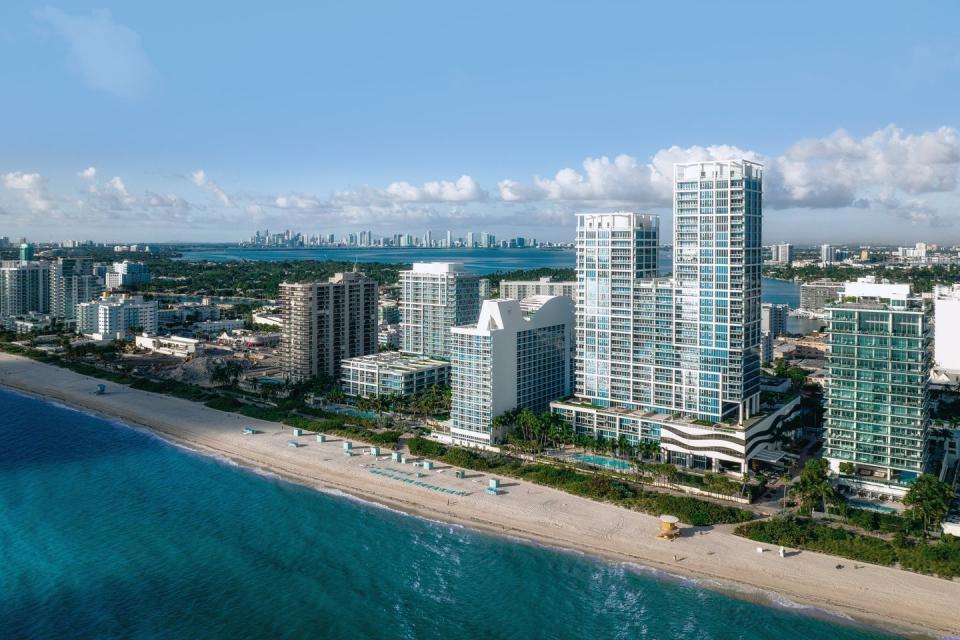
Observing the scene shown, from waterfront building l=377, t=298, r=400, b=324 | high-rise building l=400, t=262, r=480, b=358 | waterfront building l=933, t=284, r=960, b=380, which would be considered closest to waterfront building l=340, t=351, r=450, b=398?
high-rise building l=400, t=262, r=480, b=358

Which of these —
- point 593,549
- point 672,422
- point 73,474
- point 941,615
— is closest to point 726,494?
point 672,422

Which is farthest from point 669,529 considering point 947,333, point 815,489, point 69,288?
point 69,288

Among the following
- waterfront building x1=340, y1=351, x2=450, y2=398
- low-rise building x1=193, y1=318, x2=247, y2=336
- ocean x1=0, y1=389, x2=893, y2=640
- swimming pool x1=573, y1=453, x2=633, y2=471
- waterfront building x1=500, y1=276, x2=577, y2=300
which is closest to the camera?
ocean x1=0, y1=389, x2=893, y2=640

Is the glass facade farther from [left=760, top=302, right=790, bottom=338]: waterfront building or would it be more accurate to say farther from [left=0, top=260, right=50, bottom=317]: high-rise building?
[left=0, top=260, right=50, bottom=317]: high-rise building

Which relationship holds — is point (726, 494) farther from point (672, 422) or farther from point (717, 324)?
point (717, 324)

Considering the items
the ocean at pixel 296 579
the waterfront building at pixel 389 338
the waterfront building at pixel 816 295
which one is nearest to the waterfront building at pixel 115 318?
the waterfront building at pixel 389 338

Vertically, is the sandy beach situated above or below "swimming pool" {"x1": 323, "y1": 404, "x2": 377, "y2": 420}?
below
